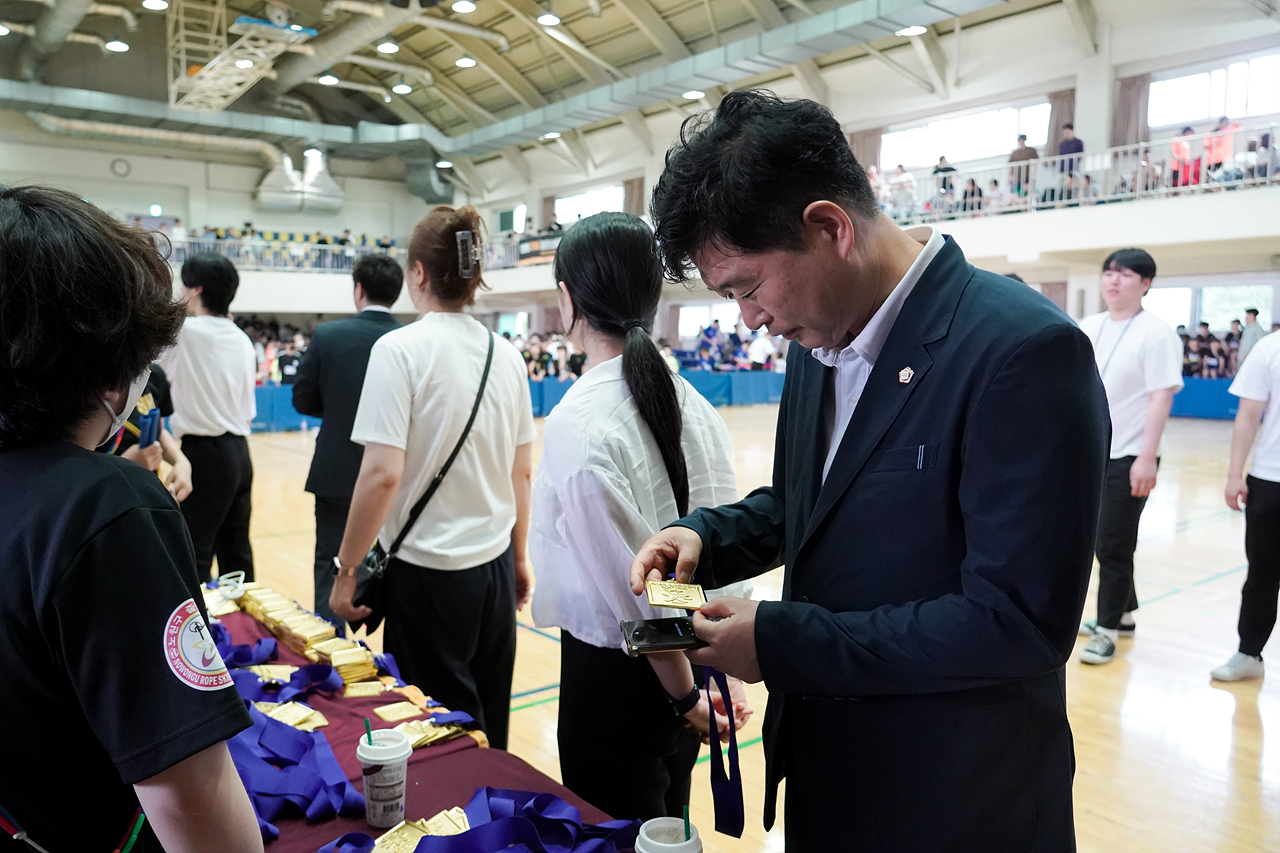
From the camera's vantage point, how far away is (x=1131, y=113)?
13719mm

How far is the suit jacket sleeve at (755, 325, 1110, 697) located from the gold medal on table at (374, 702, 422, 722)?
1046mm

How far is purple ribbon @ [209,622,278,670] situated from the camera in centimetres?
206

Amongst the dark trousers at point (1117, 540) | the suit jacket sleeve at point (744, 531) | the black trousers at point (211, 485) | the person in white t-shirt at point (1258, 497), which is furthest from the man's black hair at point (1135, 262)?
the black trousers at point (211, 485)

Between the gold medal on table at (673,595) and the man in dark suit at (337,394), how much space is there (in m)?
2.20

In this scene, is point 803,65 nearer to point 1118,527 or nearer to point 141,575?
point 1118,527

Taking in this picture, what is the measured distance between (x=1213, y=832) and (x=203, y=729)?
2886 mm

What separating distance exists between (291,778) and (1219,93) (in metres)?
15.7

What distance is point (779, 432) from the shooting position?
1.42m

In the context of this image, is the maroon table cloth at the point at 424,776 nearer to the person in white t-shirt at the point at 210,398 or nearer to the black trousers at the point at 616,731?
the black trousers at the point at 616,731

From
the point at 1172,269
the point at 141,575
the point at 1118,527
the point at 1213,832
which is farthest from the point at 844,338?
the point at 1172,269

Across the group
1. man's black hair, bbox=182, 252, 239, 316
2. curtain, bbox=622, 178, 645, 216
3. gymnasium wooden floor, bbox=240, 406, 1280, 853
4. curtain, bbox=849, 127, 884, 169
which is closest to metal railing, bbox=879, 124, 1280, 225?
curtain, bbox=849, 127, 884, 169

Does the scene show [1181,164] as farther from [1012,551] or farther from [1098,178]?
→ [1012,551]

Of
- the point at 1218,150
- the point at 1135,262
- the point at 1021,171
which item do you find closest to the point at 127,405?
the point at 1135,262

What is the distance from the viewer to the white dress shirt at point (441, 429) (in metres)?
2.12
